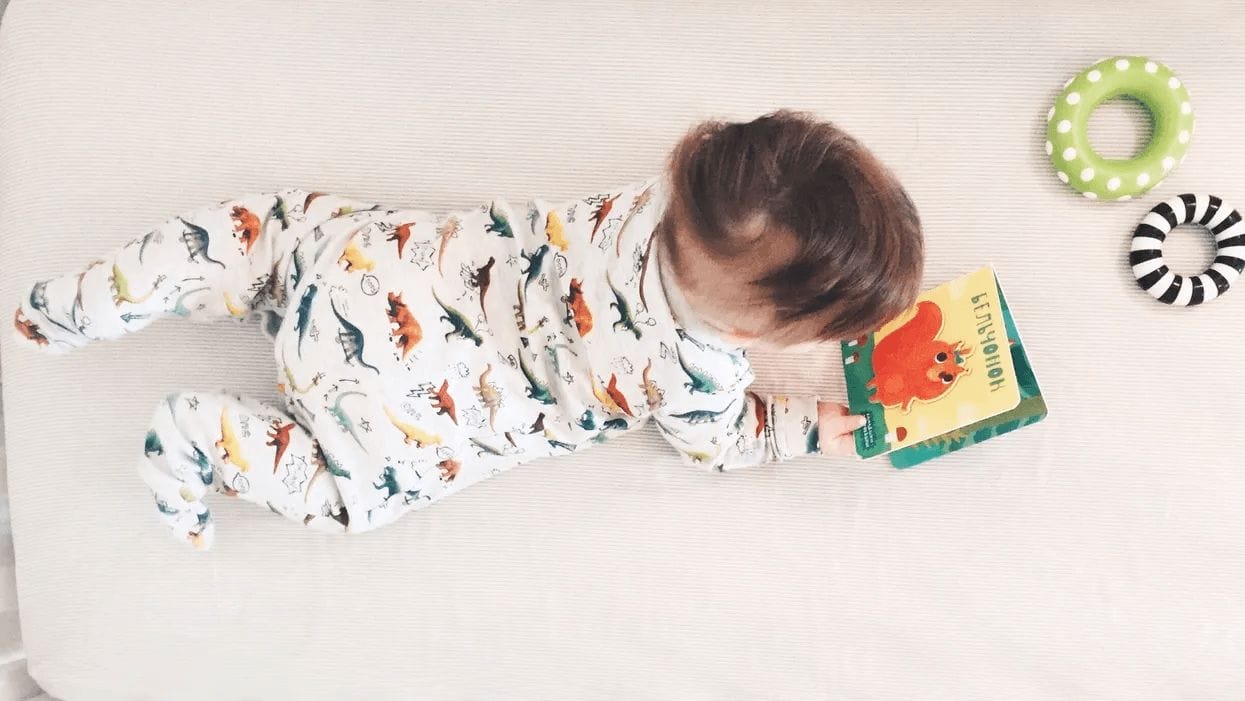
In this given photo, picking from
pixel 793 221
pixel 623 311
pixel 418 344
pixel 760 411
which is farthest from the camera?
pixel 760 411

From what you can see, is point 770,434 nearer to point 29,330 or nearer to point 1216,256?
point 1216,256

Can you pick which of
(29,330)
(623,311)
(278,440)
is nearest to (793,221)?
(623,311)

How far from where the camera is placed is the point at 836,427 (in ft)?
3.02

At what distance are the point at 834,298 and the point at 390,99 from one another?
25.1 inches

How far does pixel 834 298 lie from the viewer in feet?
1.96

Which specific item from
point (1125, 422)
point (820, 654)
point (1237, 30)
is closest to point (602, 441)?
point (820, 654)

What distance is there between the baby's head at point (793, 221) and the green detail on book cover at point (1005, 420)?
28 cm

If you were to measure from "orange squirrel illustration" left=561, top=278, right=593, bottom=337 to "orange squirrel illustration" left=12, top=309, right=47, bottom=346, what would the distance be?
572 millimetres

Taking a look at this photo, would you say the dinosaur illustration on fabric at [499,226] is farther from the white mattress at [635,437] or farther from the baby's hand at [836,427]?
the baby's hand at [836,427]

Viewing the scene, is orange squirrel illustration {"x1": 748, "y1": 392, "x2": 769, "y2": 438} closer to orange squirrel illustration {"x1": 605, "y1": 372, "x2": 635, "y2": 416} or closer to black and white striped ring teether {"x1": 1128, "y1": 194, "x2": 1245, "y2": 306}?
orange squirrel illustration {"x1": 605, "y1": 372, "x2": 635, "y2": 416}

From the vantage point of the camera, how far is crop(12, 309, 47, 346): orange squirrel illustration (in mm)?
911

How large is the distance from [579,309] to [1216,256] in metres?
0.70

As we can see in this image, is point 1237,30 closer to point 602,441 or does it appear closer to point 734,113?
point 734,113

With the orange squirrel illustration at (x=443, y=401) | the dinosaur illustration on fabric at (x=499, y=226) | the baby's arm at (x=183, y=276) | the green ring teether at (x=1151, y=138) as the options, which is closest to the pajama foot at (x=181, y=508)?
the baby's arm at (x=183, y=276)
